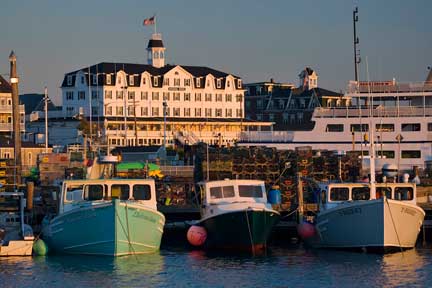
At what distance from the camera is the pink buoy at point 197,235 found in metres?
45.8

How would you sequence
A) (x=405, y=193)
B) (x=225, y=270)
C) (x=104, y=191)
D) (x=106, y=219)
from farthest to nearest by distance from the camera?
(x=405, y=193)
(x=104, y=191)
(x=106, y=219)
(x=225, y=270)

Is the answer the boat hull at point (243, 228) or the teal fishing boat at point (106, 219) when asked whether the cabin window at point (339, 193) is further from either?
the teal fishing boat at point (106, 219)

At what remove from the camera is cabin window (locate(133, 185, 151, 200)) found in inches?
1789

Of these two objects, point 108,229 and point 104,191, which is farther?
point 104,191

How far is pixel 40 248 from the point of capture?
146 ft

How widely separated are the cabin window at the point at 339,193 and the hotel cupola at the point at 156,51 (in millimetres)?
87434

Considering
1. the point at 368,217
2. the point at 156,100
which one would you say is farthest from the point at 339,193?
the point at 156,100

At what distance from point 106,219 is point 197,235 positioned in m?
4.59

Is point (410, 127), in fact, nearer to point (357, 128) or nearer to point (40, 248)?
point (357, 128)

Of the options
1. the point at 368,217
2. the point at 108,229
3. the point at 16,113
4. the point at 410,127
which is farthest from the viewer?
the point at 410,127

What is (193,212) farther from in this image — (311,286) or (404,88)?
(404,88)

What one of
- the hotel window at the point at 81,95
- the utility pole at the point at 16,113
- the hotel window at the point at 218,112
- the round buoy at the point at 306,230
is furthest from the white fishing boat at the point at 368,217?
the hotel window at the point at 218,112

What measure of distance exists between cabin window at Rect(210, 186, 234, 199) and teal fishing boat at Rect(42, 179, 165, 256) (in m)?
2.46

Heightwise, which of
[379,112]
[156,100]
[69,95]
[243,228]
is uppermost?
[69,95]
